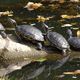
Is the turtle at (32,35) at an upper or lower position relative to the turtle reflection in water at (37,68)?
upper

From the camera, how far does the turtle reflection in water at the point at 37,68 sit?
21.4 feet

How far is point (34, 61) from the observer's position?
722 centimetres

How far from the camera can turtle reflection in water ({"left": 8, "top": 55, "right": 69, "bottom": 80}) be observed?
6.51 meters

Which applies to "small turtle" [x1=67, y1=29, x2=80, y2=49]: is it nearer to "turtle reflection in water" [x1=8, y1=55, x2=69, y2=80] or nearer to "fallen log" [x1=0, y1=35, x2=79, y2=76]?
"fallen log" [x1=0, y1=35, x2=79, y2=76]

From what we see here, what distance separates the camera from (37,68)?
22.6 feet

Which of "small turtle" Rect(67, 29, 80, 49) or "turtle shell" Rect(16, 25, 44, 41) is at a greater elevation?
"turtle shell" Rect(16, 25, 44, 41)

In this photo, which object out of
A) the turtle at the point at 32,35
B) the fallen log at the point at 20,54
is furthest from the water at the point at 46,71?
the turtle at the point at 32,35

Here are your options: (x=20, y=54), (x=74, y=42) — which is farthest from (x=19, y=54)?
(x=74, y=42)

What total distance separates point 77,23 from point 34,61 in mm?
2306

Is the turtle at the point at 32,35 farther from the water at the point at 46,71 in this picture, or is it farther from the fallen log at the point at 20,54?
the water at the point at 46,71

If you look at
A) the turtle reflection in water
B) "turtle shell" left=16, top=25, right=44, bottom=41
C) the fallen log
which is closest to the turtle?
"turtle shell" left=16, top=25, right=44, bottom=41

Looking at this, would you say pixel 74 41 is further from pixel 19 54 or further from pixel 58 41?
pixel 19 54

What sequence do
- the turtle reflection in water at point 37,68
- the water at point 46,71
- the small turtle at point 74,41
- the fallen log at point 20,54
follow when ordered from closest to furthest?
the water at point 46,71 < the turtle reflection in water at point 37,68 < the fallen log at point 20,54 < the small turtle at point 74,41

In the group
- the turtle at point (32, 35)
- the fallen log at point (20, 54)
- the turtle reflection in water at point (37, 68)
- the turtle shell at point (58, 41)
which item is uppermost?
the turtle at point (32, 35)
